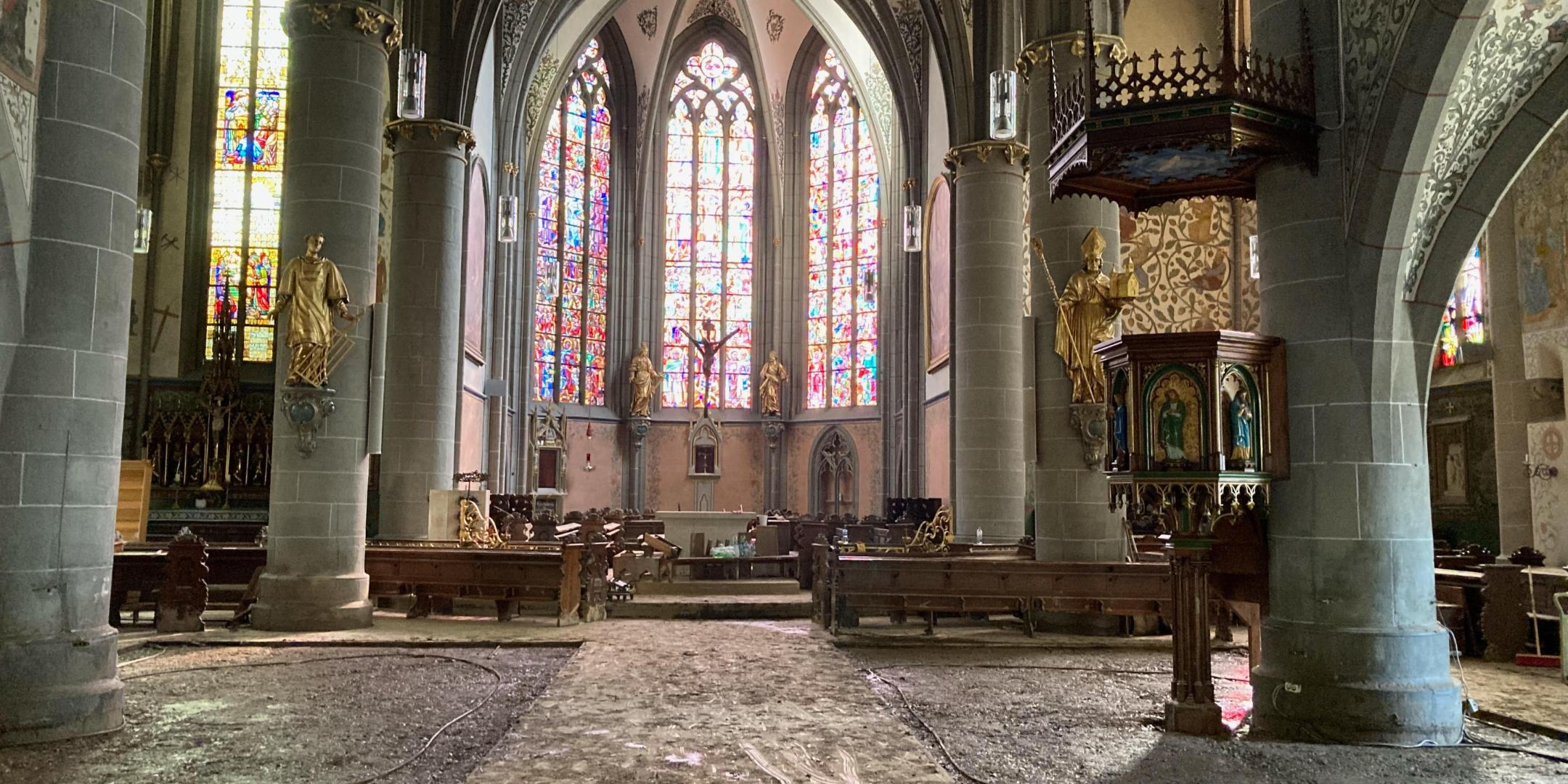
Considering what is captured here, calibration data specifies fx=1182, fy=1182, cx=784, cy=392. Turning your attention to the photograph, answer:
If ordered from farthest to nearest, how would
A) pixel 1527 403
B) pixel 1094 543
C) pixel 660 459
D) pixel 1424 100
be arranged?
pixel 660 459 < pixel 1527 403 < pixel 1094 543 < pixel 1424 100

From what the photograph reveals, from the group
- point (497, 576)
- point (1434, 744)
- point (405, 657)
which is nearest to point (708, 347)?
point (497, 576)

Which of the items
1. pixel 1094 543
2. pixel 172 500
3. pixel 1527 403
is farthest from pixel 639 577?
pixel 1527 403

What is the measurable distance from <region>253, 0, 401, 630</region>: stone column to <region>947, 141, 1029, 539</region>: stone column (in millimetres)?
8123

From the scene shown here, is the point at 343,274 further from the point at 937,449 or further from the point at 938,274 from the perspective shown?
the point at 937,449

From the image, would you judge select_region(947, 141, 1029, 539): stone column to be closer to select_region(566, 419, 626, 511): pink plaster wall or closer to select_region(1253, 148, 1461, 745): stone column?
select_region(1253, 148, 1461, 745): stone column

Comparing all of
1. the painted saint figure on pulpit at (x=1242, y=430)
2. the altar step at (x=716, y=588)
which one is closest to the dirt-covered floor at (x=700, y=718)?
the painted saint figure on pulpit at (x=1242, y=430)

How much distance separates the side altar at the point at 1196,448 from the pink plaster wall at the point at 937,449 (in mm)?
14224

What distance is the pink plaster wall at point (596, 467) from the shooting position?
30688mm

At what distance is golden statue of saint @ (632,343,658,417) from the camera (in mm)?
31297

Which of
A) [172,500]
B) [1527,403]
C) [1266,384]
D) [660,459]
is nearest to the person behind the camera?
[1266,384]

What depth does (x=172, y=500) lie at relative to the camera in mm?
19719

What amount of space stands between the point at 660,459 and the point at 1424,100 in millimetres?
Result: 26501

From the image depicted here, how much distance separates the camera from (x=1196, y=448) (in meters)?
6.94

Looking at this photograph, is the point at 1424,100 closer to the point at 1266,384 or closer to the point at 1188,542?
the point at 1266,384
